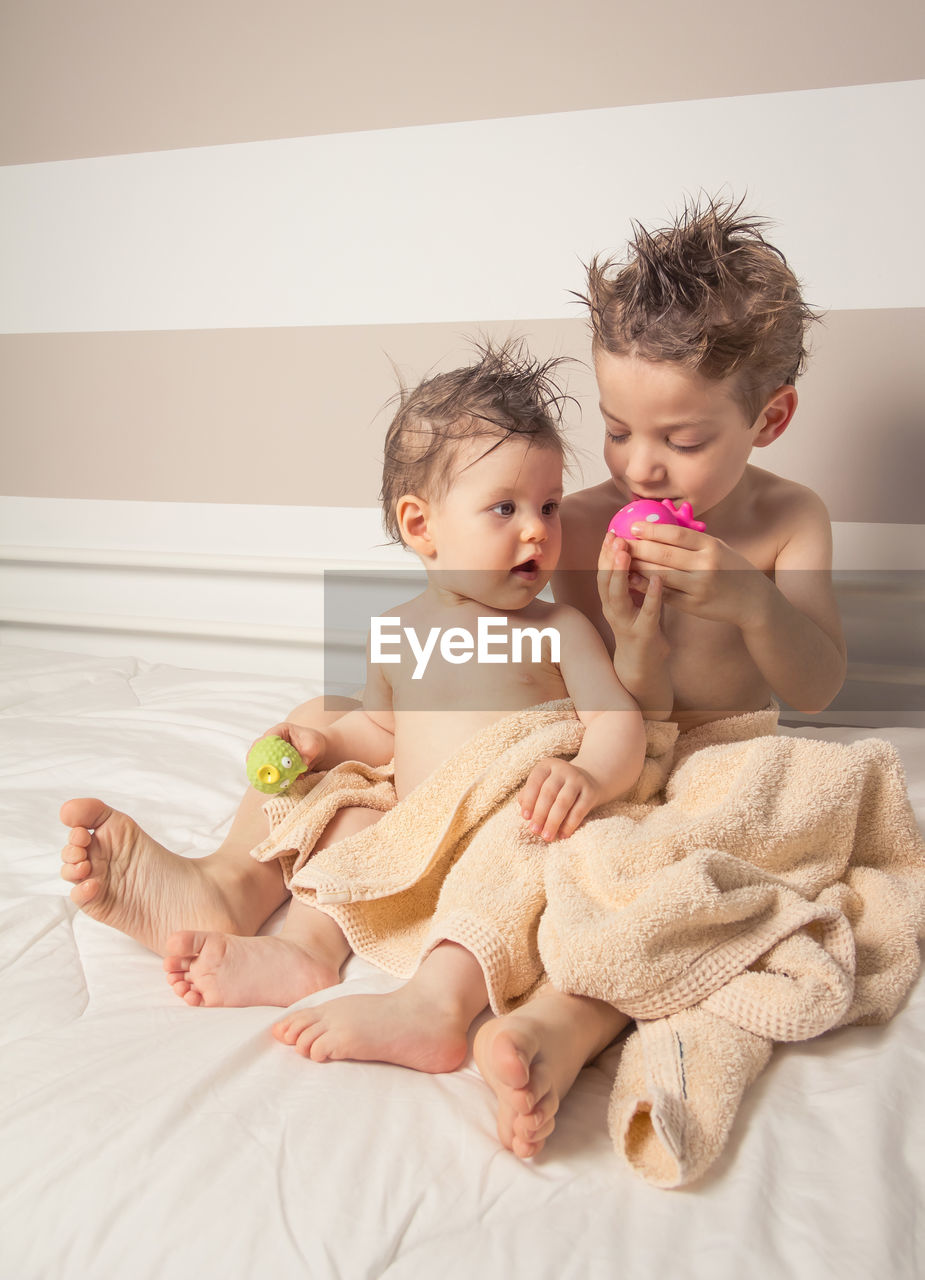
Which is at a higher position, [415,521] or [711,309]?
[711,309]

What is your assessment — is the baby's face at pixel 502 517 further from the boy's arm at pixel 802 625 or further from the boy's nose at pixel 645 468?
the boy's arm at pixel 802 625

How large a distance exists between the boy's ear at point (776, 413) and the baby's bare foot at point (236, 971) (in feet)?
2.24

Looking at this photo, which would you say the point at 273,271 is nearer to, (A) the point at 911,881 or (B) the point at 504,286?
(B) the point at 504,286

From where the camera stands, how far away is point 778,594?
967 millimetres

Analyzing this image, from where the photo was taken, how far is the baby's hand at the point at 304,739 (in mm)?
1002

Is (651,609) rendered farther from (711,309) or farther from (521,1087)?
(521,1087)

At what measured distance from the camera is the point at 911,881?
865 millimetres

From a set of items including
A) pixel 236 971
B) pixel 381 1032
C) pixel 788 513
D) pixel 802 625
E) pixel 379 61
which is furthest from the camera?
pixel 379 61

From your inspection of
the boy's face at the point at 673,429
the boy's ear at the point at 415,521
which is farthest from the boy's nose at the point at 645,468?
the boy's ear at the point at 415,521

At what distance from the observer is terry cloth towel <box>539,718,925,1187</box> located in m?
0.64

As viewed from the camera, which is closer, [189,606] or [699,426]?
[699,426]

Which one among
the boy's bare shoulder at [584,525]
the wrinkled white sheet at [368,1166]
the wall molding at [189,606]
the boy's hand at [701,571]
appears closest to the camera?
the wrinkled white sheet at [368,1166]

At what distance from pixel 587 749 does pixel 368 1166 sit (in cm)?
42

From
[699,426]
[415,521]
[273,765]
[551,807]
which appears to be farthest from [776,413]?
[273,765]
